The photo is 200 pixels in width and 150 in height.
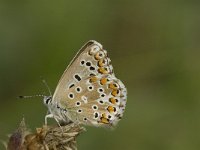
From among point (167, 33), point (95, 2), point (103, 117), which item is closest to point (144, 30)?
point (167, 33)

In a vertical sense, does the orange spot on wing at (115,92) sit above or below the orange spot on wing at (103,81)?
below

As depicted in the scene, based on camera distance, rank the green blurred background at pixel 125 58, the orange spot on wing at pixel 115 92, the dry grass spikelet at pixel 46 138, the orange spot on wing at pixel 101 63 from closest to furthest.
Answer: the dry grass spikelet at pixel 46 138, the orange spot on wing at pixel 101 63, the orange spot on wing at pixel 115 92, the green blurred background at pixel 125 58

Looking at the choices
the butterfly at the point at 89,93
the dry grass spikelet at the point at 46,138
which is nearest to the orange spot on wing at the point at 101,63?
the butterfly at the point at 89,93

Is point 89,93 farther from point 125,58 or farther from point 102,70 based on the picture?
point 125,58

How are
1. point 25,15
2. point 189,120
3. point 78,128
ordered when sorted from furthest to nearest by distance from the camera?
point 25,15 < point 189,120 < point 78,128

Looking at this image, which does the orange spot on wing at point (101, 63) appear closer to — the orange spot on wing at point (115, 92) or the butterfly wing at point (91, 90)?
the butterfly wing at point (91, 90)

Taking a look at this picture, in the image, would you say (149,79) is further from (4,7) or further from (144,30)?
(4,7)

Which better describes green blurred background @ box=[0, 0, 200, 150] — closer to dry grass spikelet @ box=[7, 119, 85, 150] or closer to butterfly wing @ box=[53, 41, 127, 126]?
butterfly wing @ box=[53, 41, 127, 126]
